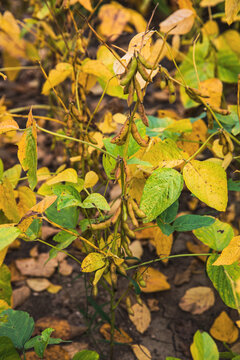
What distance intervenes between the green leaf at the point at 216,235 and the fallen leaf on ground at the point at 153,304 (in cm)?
44

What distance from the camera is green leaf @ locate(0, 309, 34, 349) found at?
89 cm

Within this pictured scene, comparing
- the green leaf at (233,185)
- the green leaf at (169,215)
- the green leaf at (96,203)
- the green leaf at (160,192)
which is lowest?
the green leaf at (233,185)

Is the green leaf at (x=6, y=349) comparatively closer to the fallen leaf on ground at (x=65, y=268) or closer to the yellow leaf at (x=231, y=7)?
the fallen leaf on ground at (x=65, y=268)

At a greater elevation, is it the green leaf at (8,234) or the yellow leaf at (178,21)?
the yellow leaf at (178,21)

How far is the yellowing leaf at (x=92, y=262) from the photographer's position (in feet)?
2.58

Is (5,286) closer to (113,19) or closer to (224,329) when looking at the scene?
(224,329)

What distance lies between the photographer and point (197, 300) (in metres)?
1.28

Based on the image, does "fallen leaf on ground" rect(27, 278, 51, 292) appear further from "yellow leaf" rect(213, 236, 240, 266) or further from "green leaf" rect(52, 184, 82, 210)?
"yellow leaf" rect(213, 236, 240, 266)

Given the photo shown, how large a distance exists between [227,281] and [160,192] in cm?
29

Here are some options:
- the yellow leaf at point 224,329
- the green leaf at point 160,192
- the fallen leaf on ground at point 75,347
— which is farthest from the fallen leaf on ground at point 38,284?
the green leaf at point 160,192

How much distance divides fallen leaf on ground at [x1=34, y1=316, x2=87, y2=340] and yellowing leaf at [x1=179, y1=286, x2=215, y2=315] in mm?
365

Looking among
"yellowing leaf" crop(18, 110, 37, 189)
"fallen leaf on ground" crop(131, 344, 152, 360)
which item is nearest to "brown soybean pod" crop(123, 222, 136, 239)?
"yellowing leaf" crop(18, 110, 37, 189)

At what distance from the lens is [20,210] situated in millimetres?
1020

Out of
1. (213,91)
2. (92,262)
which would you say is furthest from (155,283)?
(213,91)
